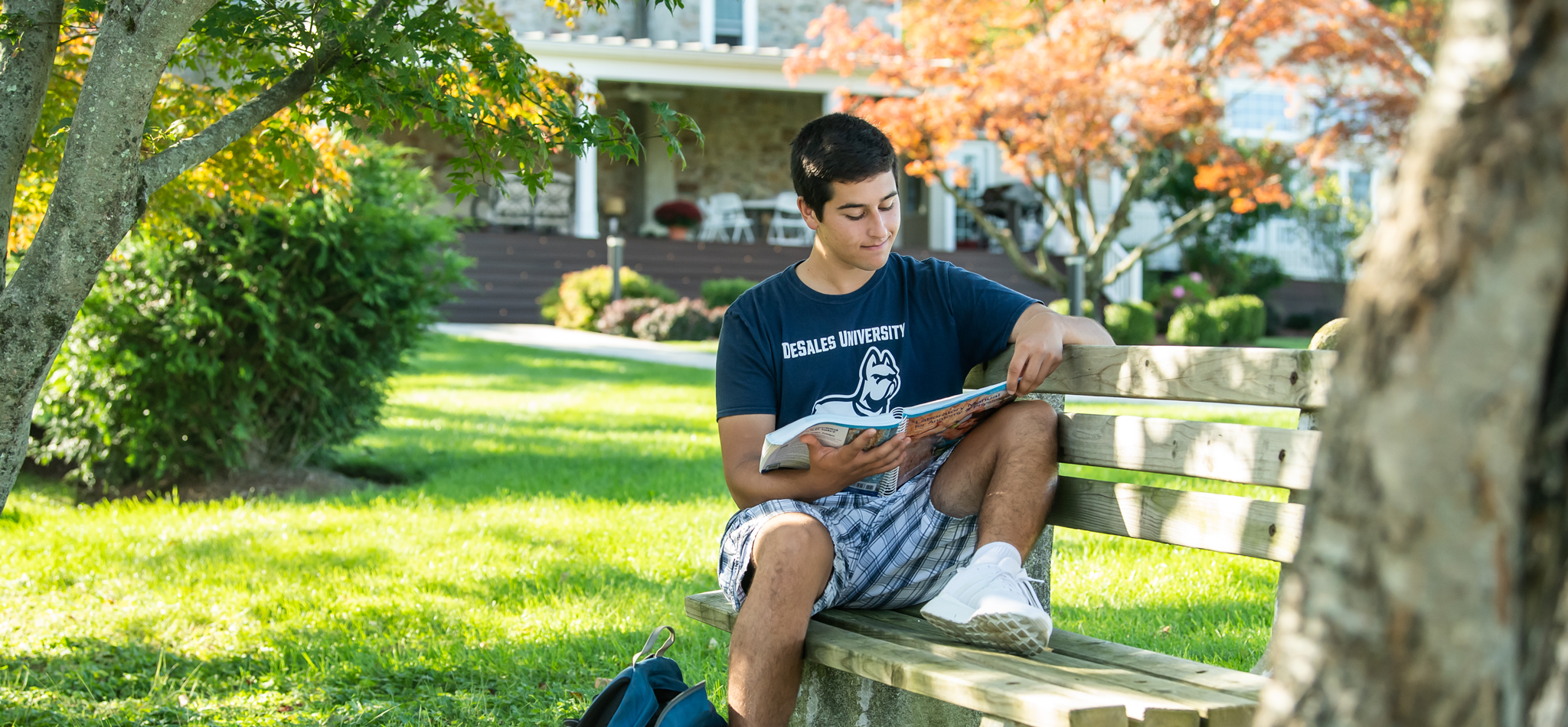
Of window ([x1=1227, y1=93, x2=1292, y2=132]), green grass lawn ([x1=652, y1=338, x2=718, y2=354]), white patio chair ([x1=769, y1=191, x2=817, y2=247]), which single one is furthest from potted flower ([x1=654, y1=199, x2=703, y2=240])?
window ([x1=1227, y1=93, x2=1292, y2=132])

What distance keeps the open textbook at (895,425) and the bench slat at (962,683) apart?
0.33 meters

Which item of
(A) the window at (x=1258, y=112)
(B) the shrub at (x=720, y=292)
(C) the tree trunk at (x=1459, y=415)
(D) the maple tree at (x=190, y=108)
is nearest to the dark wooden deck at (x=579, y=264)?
(B) the shrub at (x=720, y=292)

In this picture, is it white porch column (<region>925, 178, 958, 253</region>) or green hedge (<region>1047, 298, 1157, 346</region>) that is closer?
green hedge (<region>1047, 298, 1157, 346</region>)

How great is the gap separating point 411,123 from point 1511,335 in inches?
98.6

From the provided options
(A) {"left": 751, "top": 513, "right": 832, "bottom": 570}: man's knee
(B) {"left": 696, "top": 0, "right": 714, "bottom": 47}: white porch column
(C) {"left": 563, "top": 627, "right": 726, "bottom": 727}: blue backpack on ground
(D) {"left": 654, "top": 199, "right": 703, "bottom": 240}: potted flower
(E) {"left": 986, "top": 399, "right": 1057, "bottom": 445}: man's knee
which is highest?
(B) {"left": 696, "top": 0, "right": 714, "bottom": 47}: white porch column

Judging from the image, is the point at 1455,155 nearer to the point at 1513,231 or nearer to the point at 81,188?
the point at 1513,231

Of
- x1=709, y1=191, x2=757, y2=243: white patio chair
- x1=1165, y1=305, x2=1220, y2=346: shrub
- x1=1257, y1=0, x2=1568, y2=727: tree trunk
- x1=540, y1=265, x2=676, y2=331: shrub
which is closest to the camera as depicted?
x1=1257, y1=0, x2=1568, y2=727: tree trunk

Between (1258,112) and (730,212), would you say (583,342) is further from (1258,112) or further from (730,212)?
(1258,112)

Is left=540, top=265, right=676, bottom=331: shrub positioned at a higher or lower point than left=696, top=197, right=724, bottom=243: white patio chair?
lower

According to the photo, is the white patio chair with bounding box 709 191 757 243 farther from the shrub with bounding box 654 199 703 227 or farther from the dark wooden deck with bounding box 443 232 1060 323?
the dark wooden deck with bounding box 443 232 1060 323

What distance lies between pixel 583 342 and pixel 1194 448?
37.2 feet

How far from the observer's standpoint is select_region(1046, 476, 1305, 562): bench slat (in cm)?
214

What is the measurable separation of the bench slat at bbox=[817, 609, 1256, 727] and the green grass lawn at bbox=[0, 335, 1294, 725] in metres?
1.08

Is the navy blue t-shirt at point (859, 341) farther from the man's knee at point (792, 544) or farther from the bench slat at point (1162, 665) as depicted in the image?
the bench slat at point (1162, 665)
